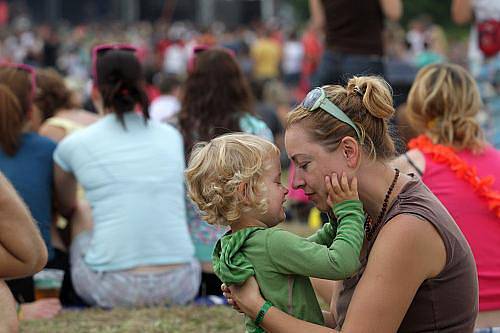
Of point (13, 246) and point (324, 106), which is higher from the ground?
point (324, 106)

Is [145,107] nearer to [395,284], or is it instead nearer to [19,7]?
[395,284]

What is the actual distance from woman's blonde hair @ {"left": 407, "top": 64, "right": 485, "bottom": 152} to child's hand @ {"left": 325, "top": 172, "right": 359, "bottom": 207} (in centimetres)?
153

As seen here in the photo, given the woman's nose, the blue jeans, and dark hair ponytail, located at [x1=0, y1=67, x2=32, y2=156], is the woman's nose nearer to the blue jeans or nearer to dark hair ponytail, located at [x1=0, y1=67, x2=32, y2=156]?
dark hair ponytail, located at [x1=0, y1=67, x2=32, y2=156]

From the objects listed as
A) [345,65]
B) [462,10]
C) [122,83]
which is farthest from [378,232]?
[462,10]

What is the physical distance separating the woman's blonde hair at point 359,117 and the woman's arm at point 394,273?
27 centimetres

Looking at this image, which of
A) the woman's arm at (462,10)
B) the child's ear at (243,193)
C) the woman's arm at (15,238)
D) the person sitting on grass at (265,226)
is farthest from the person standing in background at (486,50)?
the woman's arm at (15,238)

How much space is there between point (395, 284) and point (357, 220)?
0.21 metres

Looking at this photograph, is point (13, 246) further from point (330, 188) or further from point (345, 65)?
point (345, 65)

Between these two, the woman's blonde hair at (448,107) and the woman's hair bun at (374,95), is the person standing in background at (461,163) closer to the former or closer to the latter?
the woman's blonde hair at (448,107)

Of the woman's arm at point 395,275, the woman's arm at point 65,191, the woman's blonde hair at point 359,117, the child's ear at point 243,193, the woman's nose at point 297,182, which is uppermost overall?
the woman's blonde hair at point 359,117

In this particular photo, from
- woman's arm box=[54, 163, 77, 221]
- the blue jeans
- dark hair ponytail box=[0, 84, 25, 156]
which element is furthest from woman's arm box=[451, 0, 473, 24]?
dark hair ponytail box=[0, 84, 25, 156]

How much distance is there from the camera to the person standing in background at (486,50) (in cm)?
656

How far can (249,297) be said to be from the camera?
270 centimetres

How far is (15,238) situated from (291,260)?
0.98 meters
